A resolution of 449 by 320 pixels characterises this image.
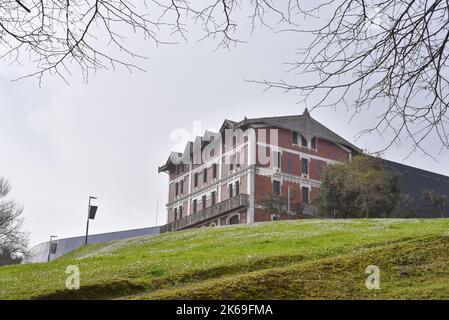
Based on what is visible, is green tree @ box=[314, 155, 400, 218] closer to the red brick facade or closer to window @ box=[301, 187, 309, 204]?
the red brick facade

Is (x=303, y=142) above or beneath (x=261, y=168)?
above

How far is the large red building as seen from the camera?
61969mm

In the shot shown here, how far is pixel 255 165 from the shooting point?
203ft

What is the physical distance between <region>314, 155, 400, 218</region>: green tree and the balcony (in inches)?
326

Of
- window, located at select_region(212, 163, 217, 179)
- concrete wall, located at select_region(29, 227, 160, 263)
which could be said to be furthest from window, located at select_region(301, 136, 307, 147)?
concrete wall, located at select_region(29, 227, 160, 263)

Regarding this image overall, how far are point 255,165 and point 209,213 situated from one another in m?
7.88

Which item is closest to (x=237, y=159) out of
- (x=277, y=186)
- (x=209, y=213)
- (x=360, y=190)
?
(x=277, y=186)

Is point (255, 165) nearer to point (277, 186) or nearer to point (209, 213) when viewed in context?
point (277, 186)

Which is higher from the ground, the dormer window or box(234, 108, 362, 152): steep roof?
box(234, 108, 362, 152): steep roof

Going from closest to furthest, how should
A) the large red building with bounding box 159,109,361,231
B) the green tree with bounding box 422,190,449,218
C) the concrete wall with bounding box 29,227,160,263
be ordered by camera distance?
the green tree with bounding box 422,190,449,218
the large red building with bounding box 159,109,361,231
the concrete wall with bounding box 29,227,160,263

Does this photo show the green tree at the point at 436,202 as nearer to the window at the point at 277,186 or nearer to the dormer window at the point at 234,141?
the window at the point at 277,186

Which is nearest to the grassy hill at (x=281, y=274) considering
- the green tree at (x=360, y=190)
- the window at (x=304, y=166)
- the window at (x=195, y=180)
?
the green tree at (x=360, y=190)

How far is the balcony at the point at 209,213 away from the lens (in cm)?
6122

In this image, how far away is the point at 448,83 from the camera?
8.80 m
